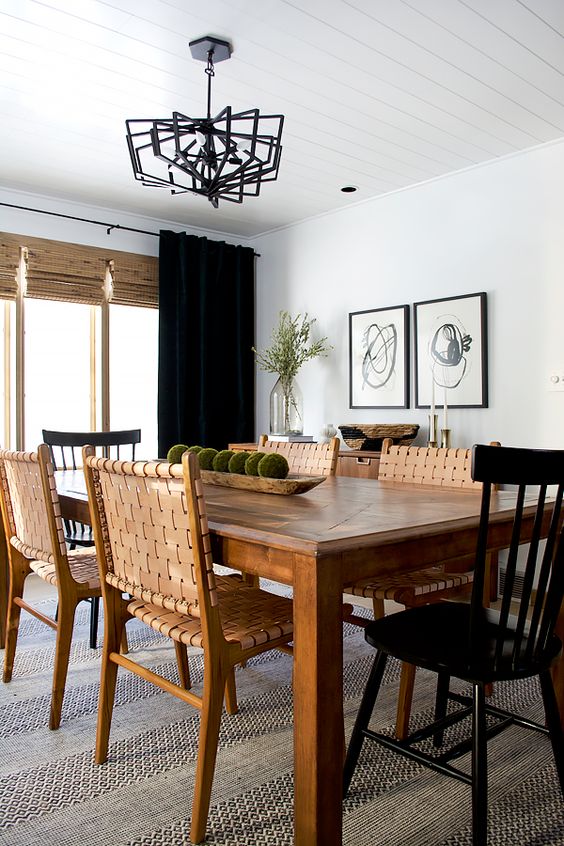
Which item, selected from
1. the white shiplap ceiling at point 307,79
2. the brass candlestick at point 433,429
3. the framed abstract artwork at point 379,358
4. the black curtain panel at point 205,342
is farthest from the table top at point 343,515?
the black curtain panel at point 205,342

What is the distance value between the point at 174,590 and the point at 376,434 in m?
2.62

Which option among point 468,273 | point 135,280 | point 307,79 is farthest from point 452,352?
point 135,280

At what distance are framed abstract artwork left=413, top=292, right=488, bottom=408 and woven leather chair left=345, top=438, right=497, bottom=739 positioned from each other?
1244 mm

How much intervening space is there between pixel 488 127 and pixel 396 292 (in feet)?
3.93

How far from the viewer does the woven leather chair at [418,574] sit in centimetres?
195

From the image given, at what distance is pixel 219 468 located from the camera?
2.38 meters

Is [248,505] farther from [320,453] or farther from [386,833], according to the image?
[320,453]

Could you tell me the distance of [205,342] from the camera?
5047 mm

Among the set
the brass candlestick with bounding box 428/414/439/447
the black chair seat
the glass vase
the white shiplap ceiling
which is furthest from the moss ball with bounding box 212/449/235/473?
the glass vase

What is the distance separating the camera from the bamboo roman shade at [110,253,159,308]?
4.75m

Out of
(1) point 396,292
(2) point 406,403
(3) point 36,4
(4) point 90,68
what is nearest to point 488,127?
(1) point 396,292

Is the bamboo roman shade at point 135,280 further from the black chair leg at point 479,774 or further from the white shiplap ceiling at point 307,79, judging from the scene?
Answer: the black chair leg at point 479,774

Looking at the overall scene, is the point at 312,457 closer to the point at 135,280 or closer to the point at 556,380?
the point at 556,380

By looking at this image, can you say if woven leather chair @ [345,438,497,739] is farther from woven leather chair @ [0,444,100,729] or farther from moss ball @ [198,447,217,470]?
woven leather chair @ [0,444,100,729]
